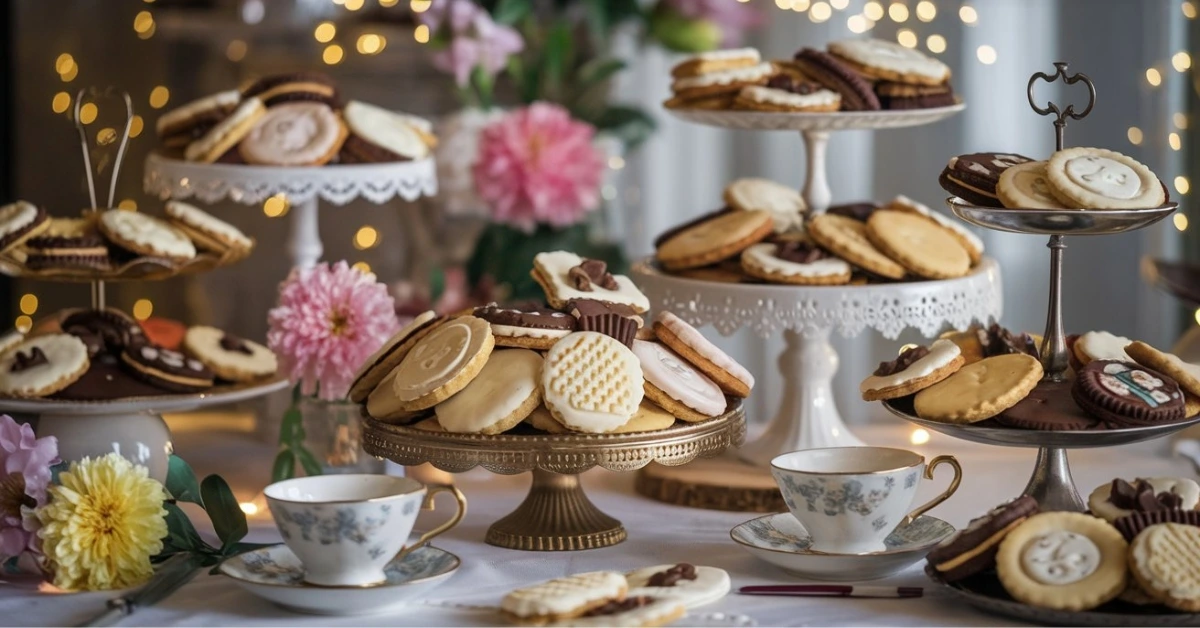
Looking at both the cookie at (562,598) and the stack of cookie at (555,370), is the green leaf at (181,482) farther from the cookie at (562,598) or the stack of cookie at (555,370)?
the cookie at (562,598)

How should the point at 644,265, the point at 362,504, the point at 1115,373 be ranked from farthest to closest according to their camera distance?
the point at 644,265
the point at 1115,373
the point at 362,504

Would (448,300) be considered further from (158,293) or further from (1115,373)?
(1115,373)

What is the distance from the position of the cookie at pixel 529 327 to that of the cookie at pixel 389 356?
0.07m

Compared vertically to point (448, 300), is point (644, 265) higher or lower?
higher

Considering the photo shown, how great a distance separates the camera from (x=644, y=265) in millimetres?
1802

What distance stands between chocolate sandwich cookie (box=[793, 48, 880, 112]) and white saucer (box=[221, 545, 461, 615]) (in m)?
0.74

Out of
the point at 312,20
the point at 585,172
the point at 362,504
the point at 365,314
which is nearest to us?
the point at 362,504

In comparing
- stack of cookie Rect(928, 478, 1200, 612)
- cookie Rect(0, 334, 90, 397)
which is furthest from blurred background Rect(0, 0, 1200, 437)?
stack of cookie Rect(928, 478, 1200, 612)

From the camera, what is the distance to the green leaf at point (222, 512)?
1.39 meters

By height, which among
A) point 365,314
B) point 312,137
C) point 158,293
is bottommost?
point 158,293

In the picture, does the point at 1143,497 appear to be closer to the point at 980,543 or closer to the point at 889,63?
the point at 980,543

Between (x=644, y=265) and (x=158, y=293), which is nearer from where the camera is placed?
(x=644, y=265)

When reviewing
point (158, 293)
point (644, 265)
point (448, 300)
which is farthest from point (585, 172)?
point (158, 293)

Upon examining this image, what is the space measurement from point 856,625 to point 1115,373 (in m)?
0.33
